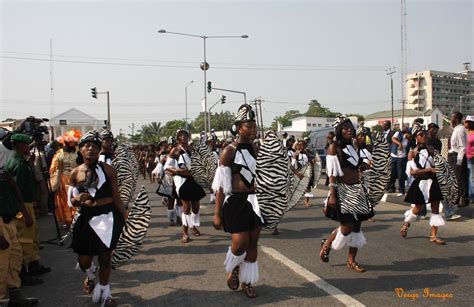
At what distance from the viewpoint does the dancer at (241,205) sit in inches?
198

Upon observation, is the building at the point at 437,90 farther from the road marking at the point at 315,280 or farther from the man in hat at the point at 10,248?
the man in hat at the point at 10,248

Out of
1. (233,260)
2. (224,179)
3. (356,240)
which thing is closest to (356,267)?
(356,240)

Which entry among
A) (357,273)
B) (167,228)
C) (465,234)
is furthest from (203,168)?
(465,234)

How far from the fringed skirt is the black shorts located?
1348mm

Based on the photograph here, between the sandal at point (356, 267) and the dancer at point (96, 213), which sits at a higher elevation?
the dancer at point (96, 213)

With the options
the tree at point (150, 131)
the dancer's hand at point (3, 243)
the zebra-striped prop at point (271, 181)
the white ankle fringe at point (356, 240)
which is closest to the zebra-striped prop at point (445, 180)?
the white ankle fringe at point (356, 240)

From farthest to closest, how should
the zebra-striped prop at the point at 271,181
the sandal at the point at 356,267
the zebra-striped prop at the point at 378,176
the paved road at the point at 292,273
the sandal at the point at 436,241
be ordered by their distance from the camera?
1. the sandal at the point at 436,241
2. the zebra-striped prop at the point at 378,176
3. the sandal at the point at 356,267
4. the zebra-striped prop at the point at 271,181
5. the paved road at the point at 292,273

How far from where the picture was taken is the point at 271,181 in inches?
209

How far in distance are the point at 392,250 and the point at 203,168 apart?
388 cm

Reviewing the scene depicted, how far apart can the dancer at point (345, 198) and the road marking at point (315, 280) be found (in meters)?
0.40

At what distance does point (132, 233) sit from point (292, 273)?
6.75ft

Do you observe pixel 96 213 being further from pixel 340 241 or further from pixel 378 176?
pixel 378 176

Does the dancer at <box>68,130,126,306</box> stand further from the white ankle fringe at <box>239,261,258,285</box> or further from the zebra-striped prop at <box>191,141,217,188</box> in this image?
the zebra-striped prop at <box>191,141,217,188</box>

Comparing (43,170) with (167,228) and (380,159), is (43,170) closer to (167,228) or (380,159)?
(167,228)
